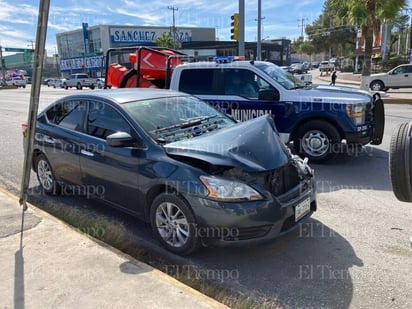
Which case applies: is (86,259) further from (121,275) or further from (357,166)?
(357,166)

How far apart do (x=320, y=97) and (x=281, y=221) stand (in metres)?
3.85

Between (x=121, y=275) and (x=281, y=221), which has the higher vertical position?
(x=281, y=221)

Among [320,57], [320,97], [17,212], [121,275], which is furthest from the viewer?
[320,57]

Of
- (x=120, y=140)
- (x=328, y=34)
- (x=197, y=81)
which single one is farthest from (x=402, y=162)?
(x=328, y=34)

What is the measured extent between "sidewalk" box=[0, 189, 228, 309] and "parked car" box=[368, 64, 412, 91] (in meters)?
22.7

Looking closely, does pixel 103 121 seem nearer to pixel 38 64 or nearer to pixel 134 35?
pixel 38 64

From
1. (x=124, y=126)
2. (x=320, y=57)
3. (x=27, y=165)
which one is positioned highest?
(x=320, y=57)

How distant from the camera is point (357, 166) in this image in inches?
264

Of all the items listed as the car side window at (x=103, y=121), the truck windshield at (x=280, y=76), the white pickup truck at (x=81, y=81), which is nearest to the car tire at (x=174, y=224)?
the car side window at (x=103, y=121)

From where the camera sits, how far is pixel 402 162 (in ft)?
10.2

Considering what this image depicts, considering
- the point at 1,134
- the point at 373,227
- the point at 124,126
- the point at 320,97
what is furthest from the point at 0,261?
the point at 1,134

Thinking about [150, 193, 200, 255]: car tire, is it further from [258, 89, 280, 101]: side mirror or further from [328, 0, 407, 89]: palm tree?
[328, 0, 407, 89]: palm tree

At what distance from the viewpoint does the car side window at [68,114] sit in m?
4.79

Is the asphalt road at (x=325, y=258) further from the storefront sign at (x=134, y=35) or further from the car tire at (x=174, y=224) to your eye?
the storefront sign at (x=134, y=35)
